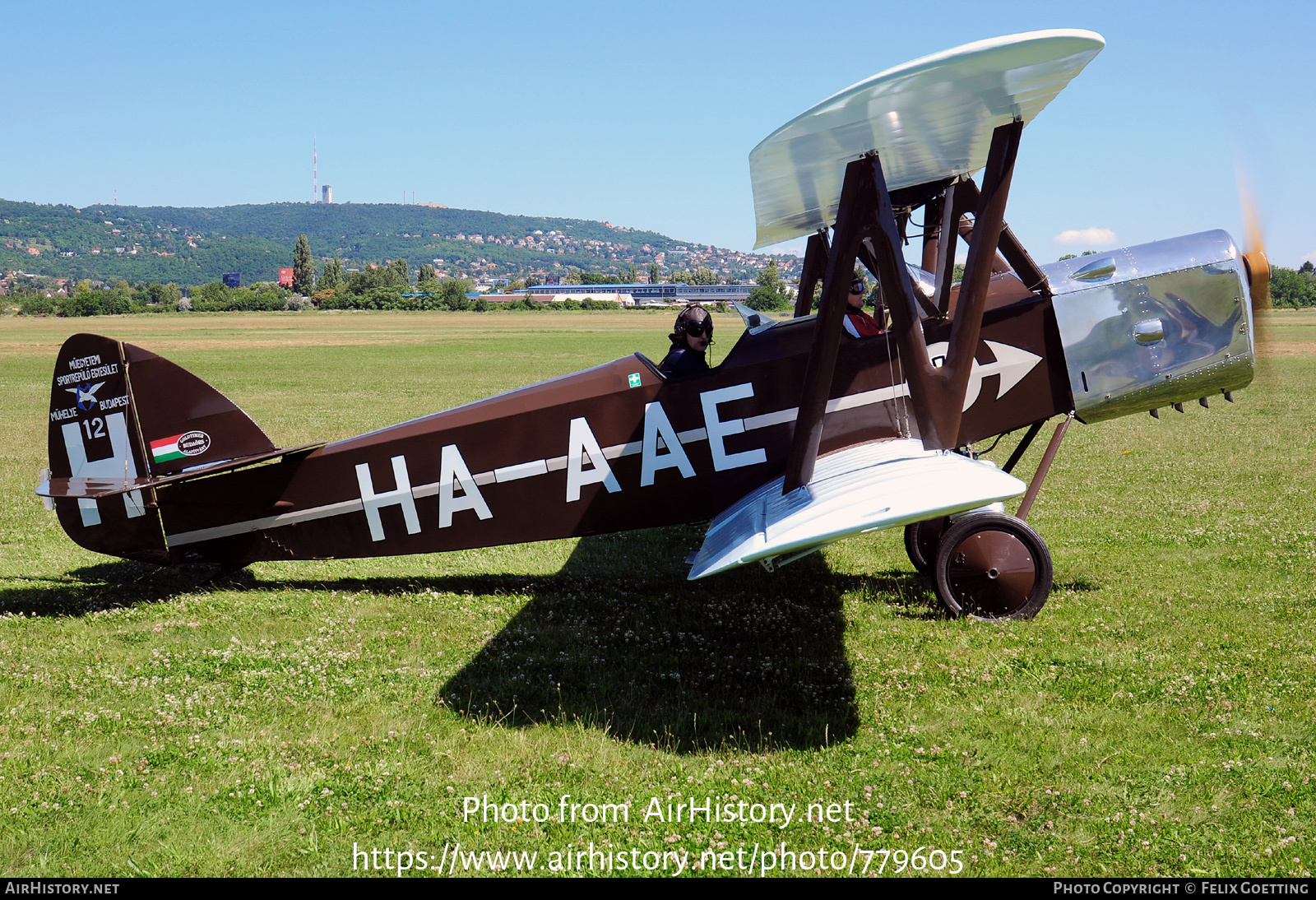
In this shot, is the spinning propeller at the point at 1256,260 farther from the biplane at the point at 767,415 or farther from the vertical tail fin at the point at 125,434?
the vertical tail fin at the point at 125,434

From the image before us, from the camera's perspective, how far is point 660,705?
521 centimetres

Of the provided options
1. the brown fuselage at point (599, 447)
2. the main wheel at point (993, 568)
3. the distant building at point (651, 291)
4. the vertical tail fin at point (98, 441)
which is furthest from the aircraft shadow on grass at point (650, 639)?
the distant building at point (651, 291)

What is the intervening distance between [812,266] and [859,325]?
1.72 metres

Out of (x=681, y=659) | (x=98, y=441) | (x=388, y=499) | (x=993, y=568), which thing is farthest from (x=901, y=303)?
(x=98, y=441)

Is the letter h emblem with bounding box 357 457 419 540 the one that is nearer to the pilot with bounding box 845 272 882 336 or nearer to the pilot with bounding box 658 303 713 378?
the pilot with bounding box 658 303 713 378

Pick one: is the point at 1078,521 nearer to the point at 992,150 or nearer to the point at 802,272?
the point at 802,272

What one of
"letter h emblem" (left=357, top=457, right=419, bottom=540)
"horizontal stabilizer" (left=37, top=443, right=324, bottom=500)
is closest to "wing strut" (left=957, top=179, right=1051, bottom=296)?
"letter h emblem" (left=357, top=457, right=419, bottom=540)

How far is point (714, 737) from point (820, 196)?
444 cm

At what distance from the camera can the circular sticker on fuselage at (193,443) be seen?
6.87m

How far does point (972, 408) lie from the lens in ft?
21.4

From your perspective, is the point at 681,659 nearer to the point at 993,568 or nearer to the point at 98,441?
the point at 993,568

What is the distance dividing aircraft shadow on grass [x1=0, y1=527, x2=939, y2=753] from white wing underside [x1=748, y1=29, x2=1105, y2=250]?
3208 millimetres

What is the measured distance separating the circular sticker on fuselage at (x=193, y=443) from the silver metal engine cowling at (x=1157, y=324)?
6.38 metres

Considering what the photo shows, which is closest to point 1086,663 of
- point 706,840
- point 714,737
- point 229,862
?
point 714,737
